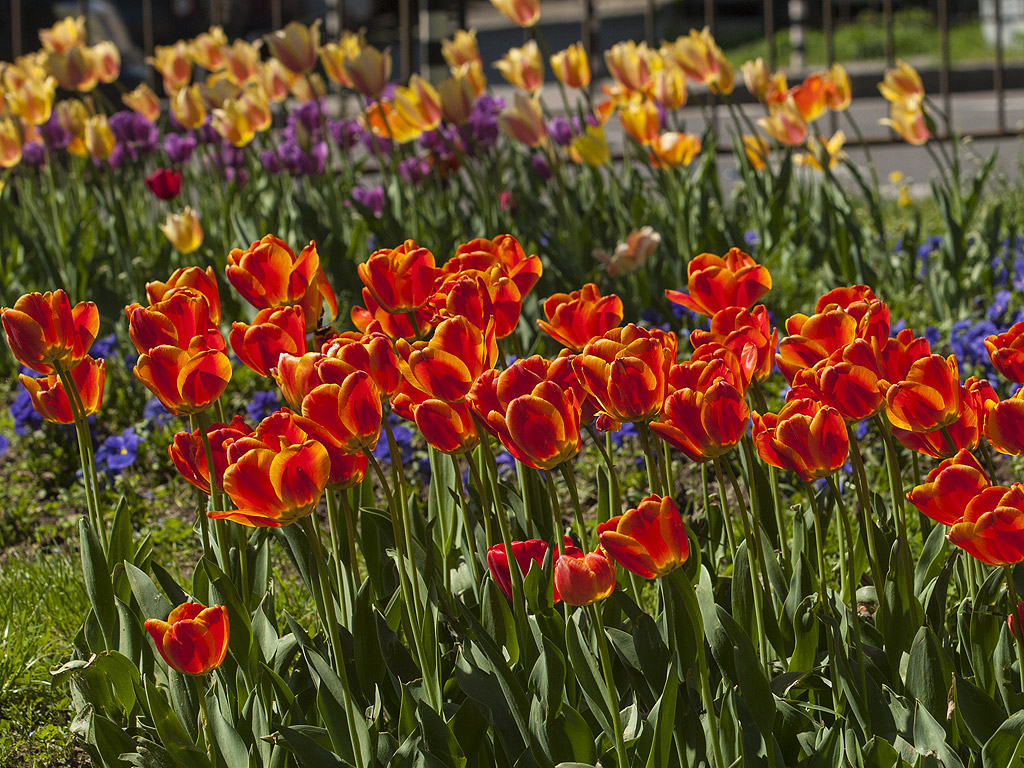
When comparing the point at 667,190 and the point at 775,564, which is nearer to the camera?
the point at 775,564

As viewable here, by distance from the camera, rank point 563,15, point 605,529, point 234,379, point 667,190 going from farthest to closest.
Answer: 1. point 563,15
2. point 667,190
3. point 234,379
4. point 605,529

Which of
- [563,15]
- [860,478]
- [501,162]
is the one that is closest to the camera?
[860,478]

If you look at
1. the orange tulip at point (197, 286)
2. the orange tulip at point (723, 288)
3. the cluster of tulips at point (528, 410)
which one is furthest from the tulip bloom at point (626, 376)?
the orange tulip at point (197, 286)

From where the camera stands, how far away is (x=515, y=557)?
1317 mm

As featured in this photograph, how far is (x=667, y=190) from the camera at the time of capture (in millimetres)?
3662

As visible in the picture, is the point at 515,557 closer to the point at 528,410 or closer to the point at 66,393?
the point at 528,410

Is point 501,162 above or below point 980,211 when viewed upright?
above

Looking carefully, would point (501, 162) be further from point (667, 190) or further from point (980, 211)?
point (980, 211)

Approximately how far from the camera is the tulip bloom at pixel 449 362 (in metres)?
1.19

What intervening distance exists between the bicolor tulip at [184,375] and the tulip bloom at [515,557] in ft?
1.14

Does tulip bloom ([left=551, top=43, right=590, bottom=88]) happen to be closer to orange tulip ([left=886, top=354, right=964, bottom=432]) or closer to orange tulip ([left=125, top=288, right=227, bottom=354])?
orange tulip ([left=125, top=288, right=227, bottom=354])

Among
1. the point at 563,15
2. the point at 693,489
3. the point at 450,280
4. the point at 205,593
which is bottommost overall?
the point at 693,489

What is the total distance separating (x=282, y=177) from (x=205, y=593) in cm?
261

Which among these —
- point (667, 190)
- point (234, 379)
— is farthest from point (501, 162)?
point (234, 379)
